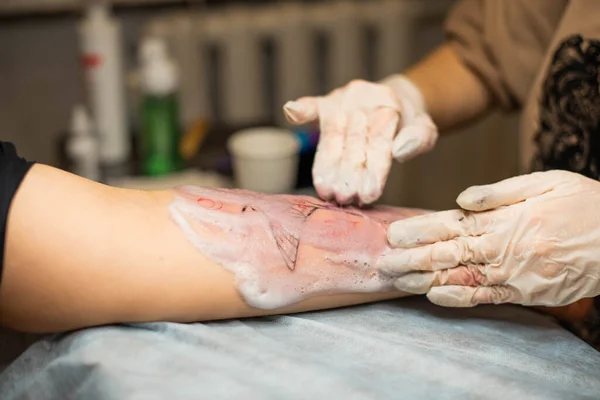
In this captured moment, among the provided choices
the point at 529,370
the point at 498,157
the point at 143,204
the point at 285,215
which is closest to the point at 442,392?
the point at 529,370

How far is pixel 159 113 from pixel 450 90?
70 centimetres

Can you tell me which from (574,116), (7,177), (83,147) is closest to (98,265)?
(7,177)

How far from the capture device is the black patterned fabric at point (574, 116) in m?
0.95

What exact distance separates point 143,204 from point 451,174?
1647 mm

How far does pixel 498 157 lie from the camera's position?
223 centimetres

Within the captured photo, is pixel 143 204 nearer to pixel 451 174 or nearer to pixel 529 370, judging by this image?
pixel 529 370

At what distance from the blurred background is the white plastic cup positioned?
0.12 m

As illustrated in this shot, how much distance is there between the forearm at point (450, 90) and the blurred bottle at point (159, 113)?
57cm

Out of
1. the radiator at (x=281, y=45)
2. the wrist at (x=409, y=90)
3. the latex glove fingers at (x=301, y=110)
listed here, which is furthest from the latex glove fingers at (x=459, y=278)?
the radiator at (x=281, y=45)

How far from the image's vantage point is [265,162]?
57.7 inches

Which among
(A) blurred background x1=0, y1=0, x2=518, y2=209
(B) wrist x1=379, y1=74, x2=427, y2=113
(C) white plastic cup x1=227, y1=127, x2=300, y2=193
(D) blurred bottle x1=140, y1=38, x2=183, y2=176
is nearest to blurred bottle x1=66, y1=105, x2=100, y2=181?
(A) blurred background x1=0, y1=0, x2=518, y2=209

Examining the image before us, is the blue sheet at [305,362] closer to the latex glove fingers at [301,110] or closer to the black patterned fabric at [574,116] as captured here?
the black patterned fabric at [574,116]

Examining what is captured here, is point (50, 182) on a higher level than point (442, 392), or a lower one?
higher

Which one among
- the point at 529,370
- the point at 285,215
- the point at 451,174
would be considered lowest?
the point at 451,174
